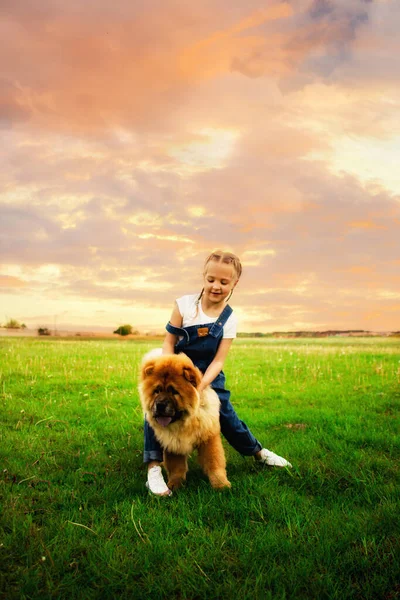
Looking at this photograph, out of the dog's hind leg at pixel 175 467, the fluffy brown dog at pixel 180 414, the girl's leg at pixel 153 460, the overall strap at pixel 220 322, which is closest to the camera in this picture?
the fluffy brown dog at pixel 180 414

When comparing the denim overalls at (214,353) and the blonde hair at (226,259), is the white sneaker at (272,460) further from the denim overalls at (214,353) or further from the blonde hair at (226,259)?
the blonde hair at (226,259)

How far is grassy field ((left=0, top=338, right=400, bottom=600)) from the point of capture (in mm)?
3215

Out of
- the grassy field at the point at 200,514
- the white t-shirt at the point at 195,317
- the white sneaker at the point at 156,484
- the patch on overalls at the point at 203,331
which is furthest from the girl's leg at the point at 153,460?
the white t-shirt at the point at 195,317

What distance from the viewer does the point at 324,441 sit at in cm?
650

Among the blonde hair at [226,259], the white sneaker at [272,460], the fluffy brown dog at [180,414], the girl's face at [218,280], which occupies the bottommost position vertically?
the white sneaker at [272,460]

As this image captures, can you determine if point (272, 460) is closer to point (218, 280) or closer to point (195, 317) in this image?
point (195, 317)

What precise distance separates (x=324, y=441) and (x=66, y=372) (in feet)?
25.2

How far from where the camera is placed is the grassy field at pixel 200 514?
3.21m

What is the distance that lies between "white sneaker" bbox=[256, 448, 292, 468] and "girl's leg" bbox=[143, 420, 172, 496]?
1.34 meters

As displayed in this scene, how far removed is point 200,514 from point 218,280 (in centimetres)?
245

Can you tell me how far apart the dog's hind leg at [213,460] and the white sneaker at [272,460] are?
84 cm

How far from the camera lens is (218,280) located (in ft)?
17.1

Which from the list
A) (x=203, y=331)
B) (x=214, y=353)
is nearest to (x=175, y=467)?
(x=214, y=353)

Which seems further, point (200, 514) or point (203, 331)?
point (203, 331)
